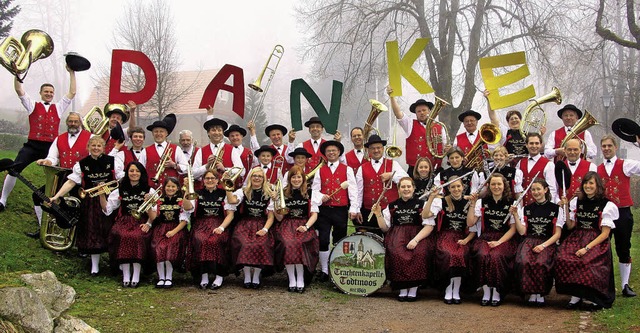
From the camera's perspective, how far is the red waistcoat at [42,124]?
8.82 meters

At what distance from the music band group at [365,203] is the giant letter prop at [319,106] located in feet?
1.32

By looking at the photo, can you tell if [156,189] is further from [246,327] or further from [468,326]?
[468,326]

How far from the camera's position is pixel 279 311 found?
22.5 ft

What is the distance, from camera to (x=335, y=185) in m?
8.34

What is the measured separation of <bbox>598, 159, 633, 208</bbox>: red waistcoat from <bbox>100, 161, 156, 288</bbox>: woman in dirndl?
5682mm

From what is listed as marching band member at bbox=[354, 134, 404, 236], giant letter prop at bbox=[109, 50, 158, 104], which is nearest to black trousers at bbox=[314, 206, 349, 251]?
marching band member at bbox=[354, 134, 404, 236]

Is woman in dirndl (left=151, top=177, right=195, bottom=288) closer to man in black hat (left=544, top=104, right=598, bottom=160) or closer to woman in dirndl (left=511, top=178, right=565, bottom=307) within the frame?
woman in dirndl (left=511, top=178, right=565, bottom=307)

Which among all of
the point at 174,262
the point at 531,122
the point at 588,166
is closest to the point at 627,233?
the point at 588,166

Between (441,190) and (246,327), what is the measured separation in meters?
2.94

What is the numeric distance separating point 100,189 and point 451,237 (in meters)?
4.56

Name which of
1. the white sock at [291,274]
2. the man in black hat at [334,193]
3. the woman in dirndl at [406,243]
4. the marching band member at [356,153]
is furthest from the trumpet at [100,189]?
the woman in dirndl at [406,243]

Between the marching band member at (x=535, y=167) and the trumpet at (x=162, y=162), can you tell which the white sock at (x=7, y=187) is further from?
the marching band member at (x=535, y=167)

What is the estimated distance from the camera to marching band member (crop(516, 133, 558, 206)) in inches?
306

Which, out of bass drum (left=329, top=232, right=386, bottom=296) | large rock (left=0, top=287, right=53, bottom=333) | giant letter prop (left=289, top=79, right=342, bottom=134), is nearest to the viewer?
large rock (left=0, top=287, right=53, bottom=333)
